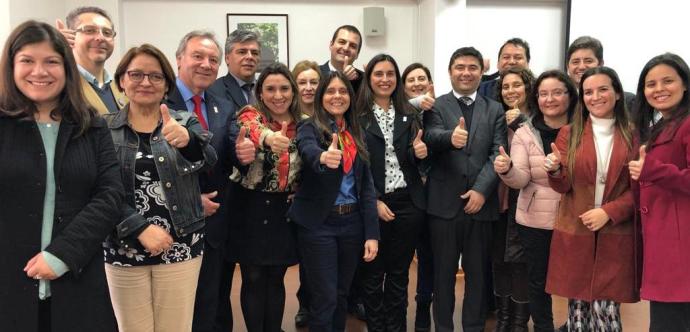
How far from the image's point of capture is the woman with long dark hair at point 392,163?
2.77 m

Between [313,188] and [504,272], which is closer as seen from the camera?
[313,188]

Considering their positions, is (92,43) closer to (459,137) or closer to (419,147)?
(419,147)

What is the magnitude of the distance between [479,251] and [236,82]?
1.60 metres

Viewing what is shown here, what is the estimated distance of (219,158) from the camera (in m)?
2.39

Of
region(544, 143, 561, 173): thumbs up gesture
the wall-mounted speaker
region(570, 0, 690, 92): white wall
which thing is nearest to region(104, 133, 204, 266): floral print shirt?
region(544, 143, 561, 173): thumbs up gesture

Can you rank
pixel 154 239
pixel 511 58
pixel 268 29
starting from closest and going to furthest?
pixel 154 239 → pixel 511 58 → pixel 268 29

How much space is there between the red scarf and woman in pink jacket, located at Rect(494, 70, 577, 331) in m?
0.73

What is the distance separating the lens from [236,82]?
9.18 ft

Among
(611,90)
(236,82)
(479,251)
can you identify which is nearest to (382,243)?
(479,251)

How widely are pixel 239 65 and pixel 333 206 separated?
0.94m

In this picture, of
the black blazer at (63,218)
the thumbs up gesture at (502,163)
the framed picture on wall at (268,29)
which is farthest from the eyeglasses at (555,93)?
the framed picture on wall at (268,29)

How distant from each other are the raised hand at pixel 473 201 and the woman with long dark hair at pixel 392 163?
0.78 feet

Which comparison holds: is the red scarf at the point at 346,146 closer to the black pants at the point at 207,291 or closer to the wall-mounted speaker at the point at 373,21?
the black pants at the point at 207,291

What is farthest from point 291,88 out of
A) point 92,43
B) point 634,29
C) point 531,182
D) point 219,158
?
point 634,29
